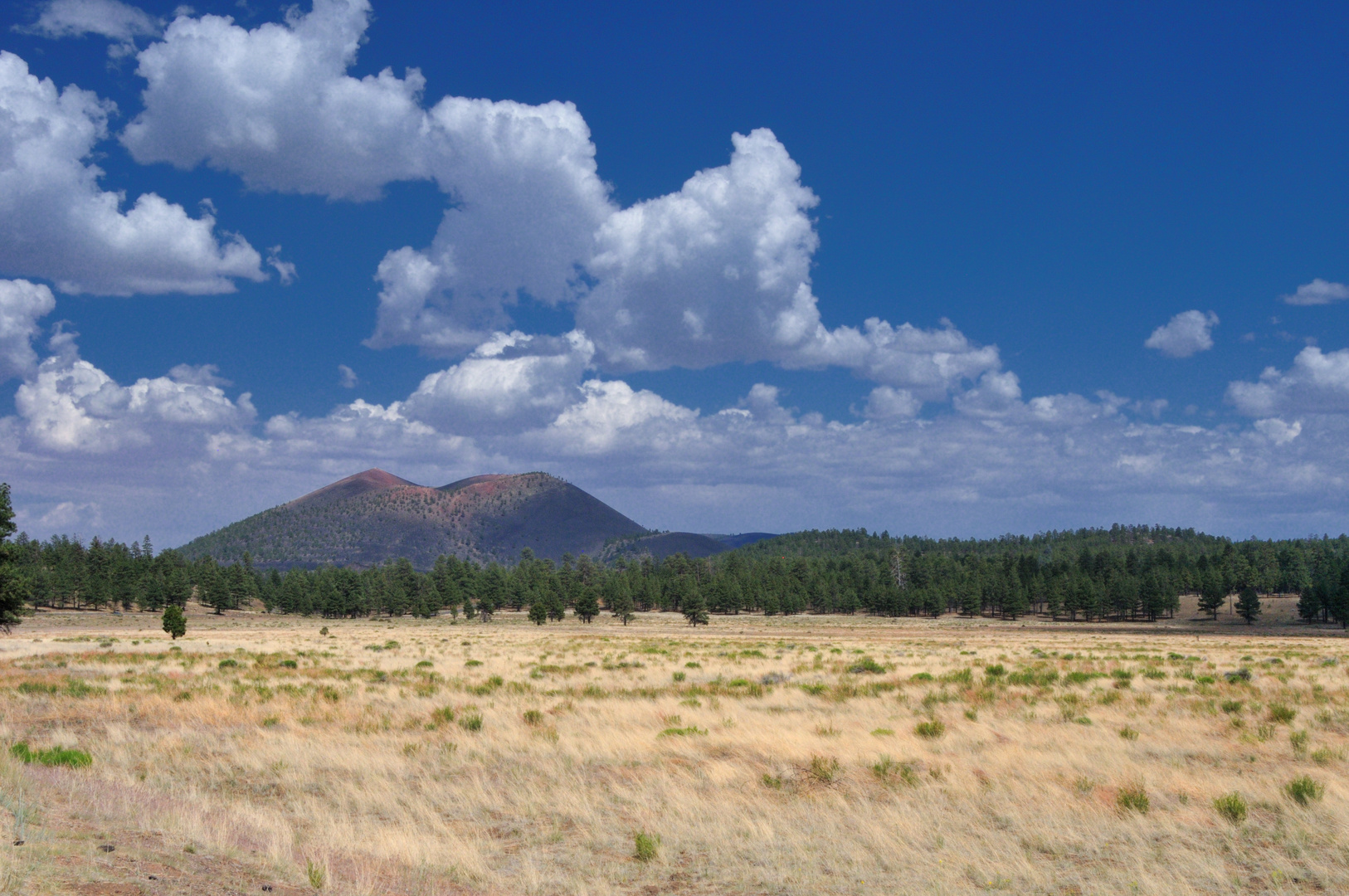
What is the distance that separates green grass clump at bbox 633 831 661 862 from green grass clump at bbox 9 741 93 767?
947 cm

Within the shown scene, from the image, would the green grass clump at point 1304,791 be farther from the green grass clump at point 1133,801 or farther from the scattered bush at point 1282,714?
the scattered bush at point 1282,714

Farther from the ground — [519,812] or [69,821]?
[69,821]

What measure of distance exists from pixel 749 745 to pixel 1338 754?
10.6 metres

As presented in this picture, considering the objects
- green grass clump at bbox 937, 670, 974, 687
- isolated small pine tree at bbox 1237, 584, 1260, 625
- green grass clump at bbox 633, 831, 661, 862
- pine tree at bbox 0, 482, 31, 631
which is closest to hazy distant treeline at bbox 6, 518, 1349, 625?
isolated small pine tree at bbox 1237, 584, 1260, 625

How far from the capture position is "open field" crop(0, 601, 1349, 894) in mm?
8617

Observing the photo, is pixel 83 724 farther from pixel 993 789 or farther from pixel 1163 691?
pixel 1163 691

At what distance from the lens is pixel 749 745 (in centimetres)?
1530

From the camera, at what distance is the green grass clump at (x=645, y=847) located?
9.49 m

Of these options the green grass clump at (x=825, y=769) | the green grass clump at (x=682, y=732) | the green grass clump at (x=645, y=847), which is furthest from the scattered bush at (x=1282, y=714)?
the green grass clump at (x=645, y=847)

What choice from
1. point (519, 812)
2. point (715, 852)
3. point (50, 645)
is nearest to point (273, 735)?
point (519, 812)

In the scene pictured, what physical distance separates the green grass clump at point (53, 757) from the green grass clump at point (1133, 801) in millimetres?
15842

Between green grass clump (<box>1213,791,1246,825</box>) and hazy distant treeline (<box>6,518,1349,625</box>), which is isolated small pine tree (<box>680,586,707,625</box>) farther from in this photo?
green grass clump (<box>1213,791,1246,825</box>)

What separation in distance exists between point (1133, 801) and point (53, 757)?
54.9 feet

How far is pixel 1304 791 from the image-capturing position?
444 inches
